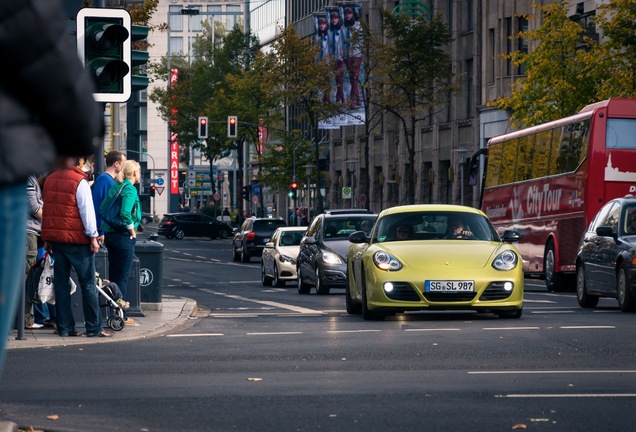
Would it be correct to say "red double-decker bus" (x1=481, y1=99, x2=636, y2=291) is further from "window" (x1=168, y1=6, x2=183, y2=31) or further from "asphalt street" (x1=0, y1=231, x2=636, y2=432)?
"window" (x1=168, y1=6, x2=183, y2=31)

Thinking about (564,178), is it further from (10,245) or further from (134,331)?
(10,245)

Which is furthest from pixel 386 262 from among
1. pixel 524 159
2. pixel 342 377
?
pixel 524 159

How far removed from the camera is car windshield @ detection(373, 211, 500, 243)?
18469mm

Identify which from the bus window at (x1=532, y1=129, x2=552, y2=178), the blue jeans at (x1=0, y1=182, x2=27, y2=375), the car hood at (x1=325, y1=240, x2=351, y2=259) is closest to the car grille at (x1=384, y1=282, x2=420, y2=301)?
the car hood at (x1=325, y1=240, x2=351, y2=259)

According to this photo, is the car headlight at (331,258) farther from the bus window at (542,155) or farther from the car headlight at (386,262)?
the car headlight at (386,262)

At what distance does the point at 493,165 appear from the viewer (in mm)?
39719

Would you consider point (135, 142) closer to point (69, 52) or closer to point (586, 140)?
point (586, 140)

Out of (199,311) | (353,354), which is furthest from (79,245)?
(199,311)

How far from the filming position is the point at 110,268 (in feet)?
56.1

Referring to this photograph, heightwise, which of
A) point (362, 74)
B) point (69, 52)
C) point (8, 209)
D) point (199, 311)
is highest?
point (362, 74)

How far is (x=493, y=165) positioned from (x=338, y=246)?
40.6 feet

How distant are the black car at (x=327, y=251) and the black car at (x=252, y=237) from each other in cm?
2611

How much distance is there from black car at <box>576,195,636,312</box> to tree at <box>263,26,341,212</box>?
47.3 m

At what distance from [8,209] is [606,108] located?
2782cm
